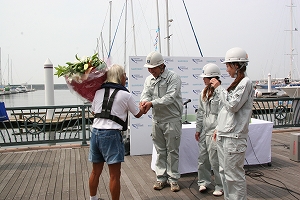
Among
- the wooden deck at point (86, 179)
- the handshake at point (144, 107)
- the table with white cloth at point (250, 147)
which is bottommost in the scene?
the wooden deck at point (86, 179)

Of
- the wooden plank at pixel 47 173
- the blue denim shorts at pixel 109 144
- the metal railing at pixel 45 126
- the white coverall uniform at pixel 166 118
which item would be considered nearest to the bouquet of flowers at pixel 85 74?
the blue denim shorts at pixel 109 144

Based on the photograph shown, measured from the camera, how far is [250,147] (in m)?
4.61

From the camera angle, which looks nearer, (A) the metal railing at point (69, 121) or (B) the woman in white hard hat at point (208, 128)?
(B) the woman in white hard hat at point (208, 128)

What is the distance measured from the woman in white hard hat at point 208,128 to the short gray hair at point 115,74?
1.08 metres

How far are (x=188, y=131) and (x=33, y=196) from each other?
2.38 meters

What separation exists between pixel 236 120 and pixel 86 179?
2655 millimetres

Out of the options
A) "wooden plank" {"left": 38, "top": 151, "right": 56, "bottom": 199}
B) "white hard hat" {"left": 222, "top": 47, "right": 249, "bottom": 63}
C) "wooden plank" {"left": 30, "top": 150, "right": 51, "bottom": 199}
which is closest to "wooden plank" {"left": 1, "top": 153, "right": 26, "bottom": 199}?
"wooden plank" {"left": 30, "top": 150, "right": 51, "bottom": 199}

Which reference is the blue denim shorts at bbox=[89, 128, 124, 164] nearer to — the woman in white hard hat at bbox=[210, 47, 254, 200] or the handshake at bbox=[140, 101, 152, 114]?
the handshake at bbox=[140, 101, 152, 114]

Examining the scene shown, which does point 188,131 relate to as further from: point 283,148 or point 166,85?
point 283,148

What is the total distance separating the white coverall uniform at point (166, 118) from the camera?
3.55 meters

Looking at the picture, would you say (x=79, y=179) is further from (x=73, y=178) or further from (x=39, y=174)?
(x=39, y=174)

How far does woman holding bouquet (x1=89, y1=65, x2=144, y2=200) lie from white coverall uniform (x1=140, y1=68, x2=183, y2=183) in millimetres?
716

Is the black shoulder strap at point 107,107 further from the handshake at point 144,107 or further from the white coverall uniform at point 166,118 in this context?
the white coverall uniform at point 166,118

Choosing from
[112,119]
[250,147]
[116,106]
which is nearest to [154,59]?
[116,106]
